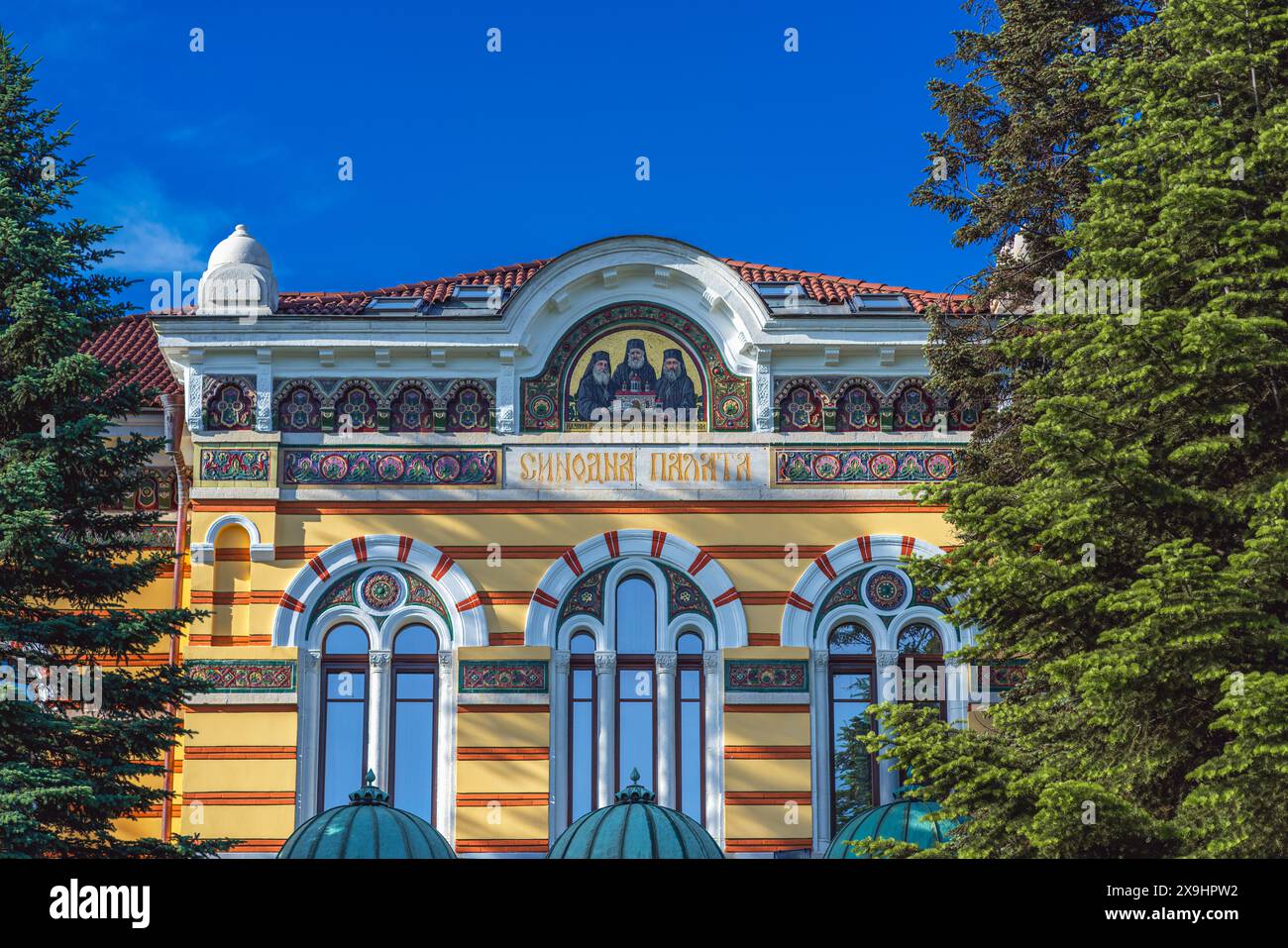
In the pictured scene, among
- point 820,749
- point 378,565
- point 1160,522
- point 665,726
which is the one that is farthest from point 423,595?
point 1160,522

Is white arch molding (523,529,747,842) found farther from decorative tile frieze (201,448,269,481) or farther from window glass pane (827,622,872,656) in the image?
decorative tile frieze (201,448,269,481)

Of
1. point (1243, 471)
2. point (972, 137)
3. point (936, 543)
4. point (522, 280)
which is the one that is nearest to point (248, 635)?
point (522, 280)

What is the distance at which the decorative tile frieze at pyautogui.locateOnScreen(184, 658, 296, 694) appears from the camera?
23.5 meters

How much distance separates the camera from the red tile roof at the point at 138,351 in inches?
1045

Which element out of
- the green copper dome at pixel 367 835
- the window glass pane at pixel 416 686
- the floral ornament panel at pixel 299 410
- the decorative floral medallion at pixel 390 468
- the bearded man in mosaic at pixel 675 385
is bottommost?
the green copper dome at pixel 367 835

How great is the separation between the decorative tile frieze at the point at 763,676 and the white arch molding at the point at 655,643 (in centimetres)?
15

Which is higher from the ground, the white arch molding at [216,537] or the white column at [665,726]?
the white arch molding at [216,537]

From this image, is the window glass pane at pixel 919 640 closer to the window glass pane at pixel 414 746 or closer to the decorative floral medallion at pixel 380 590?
the window glass pane at pixel 414 746

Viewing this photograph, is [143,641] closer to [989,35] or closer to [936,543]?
[936,543]

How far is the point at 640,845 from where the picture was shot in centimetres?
1992

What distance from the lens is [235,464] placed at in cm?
2433

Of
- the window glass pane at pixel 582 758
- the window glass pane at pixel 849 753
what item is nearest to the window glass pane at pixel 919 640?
the window glass pane at pixel 849 753

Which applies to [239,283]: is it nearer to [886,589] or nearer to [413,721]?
[413,721]

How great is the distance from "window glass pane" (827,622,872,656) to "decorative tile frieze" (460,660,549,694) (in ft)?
11.9
